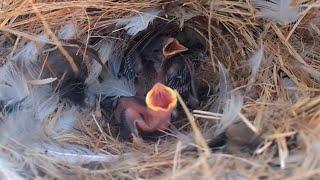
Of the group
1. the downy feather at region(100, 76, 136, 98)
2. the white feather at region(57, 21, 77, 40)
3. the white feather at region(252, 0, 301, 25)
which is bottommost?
the downy feather at region(100, 76, 136, 98)

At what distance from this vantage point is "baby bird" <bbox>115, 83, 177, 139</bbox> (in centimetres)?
150

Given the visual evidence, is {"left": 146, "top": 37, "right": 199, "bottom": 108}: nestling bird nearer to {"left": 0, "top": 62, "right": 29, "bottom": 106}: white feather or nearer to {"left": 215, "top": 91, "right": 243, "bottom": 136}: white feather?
{"left": 215, "top": 91, "right": 243, "bottom": 136}: white feather

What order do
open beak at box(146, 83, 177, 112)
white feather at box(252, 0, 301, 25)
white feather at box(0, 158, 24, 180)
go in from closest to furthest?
white feather at box(0, 158, 24, 180), open beak at box(146, 83, 177, 112), white feather at box(252, 0, 301, 25)

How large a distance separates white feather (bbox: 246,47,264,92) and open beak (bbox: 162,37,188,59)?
0.20 meters

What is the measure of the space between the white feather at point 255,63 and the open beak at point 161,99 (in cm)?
21

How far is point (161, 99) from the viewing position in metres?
1.51

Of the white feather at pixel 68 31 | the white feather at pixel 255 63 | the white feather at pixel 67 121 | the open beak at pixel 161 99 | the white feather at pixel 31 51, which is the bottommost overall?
the white feather at pixel 67 121

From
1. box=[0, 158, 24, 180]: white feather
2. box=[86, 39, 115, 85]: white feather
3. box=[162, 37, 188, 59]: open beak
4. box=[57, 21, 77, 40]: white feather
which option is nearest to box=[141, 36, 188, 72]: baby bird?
box=[162, 37, 188, 59]: open beak

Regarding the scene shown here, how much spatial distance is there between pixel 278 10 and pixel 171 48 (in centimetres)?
33

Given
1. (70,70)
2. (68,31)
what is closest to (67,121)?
(70,70)

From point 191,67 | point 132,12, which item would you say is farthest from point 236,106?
point 132,12

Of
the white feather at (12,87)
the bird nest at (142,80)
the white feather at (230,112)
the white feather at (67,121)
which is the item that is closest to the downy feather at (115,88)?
the bird nest at (142,80)

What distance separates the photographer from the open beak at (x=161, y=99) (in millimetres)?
1493

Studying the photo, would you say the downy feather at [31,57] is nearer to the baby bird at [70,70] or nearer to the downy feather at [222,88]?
the baby bird at [70,70]
